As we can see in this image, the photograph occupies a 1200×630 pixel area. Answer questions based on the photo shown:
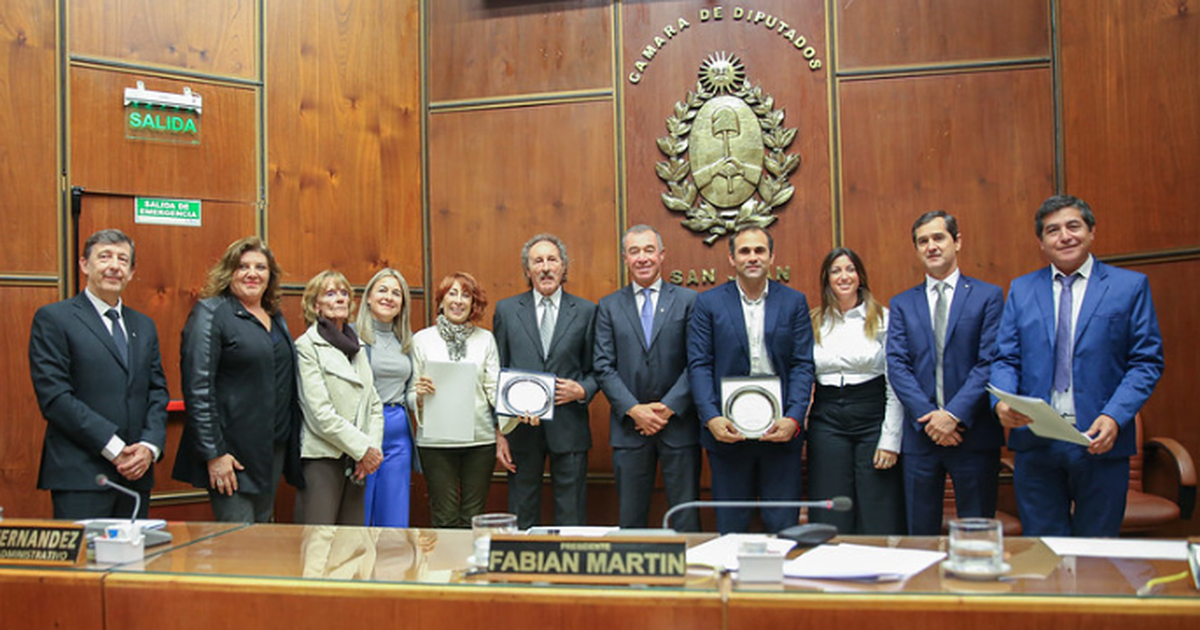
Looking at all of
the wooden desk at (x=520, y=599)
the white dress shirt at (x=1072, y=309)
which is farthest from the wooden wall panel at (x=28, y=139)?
the white dress shirt at (x=1072, y=309)

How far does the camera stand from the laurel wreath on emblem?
16.1 feet

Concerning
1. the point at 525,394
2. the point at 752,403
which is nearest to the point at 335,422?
the point at 525,394

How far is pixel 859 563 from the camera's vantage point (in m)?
1.75

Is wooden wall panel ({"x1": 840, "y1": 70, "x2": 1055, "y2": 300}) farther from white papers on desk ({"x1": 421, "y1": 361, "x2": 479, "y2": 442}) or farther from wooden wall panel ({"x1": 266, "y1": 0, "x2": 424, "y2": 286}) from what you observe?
wooden wall panel ({"x1": 266, "y1": 0, "x2": 424, "y2": 286})

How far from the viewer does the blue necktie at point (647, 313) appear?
13.3 feet

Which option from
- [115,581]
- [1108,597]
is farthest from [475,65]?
[1108,597]

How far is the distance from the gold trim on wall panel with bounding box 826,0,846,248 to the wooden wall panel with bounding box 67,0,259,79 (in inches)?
121

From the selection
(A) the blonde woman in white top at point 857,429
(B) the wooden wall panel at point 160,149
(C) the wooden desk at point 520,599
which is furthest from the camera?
(B) the wooden wall panel at point 160,149

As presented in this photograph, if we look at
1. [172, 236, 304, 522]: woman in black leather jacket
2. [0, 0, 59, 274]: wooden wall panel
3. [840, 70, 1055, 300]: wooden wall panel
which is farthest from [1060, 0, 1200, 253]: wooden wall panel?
[0, 0, 59, 274]: wooden wall panel

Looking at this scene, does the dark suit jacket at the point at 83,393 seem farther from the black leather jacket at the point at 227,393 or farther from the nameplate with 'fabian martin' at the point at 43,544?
the nameplate with 'fabian martin' at the point at 43,544

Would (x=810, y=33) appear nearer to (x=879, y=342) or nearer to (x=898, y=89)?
(x=898, y=89)

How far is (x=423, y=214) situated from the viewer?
5.28 metres

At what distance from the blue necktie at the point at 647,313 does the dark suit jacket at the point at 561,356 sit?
276 mm

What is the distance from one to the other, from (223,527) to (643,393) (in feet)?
6.69
